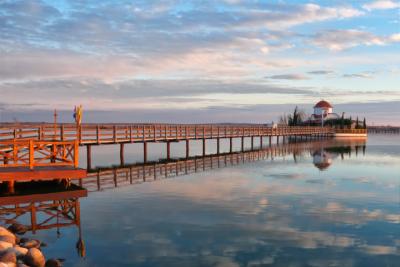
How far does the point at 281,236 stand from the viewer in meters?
13.1

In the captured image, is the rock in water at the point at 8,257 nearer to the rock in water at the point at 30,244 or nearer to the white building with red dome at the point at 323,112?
the rock in water at the point at 30,244

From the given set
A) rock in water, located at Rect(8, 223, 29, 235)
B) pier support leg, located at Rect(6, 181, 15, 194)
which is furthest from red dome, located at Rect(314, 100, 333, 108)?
rock in water, located at Rect(8, 223, 29, 235)

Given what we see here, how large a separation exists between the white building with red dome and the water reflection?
323 ft

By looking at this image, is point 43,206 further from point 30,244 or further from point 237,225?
point 237,225

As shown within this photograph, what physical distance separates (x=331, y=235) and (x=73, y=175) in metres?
11.4

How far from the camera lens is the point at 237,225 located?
47.2 feet

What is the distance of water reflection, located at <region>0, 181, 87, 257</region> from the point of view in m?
14.1

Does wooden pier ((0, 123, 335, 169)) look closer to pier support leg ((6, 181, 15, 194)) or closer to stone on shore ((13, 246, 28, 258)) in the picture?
pier support leg ((6, 181, 15, 194))

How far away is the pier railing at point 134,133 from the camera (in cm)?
3038

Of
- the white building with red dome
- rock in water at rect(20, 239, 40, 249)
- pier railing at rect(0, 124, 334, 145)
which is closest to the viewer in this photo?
rock in water at rect(20, 239, 40, 249)

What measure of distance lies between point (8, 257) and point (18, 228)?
4190 millimetres

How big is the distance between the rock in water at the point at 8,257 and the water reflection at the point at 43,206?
2.15m

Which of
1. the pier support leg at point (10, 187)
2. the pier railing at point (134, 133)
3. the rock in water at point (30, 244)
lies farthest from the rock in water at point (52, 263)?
the pier railing at point (134, 133)

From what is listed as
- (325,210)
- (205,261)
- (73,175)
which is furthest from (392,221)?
(73,175)
